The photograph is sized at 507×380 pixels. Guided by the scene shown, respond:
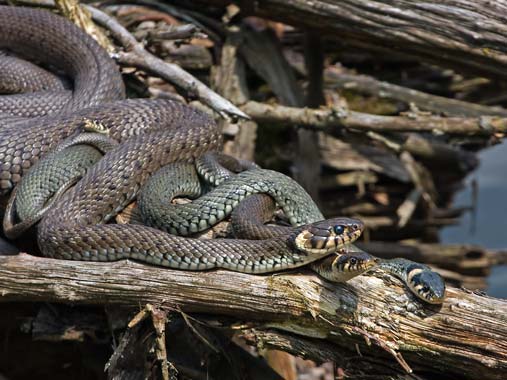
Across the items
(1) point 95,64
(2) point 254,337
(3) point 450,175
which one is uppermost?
(1) point 95,64

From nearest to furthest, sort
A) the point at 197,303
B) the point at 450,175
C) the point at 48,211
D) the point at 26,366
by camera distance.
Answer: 1. the point at 197,303
2. the point at 48,211
3. the point at 26,366
4. the point at 450,175

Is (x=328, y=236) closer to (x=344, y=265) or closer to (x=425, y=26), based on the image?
(x=344, y=265)

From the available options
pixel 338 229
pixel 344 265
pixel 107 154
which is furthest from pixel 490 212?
pixel 344 265

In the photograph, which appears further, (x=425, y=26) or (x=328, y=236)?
(x=425, y=26)

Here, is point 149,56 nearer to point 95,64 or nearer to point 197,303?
point 95,64

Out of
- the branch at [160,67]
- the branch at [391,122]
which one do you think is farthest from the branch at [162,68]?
the branch at [391,122]

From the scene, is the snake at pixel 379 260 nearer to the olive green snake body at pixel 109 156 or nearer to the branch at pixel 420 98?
the olive green snake body at pixel 109 156

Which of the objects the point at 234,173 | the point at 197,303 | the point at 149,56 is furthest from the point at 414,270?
the point at 149,56
